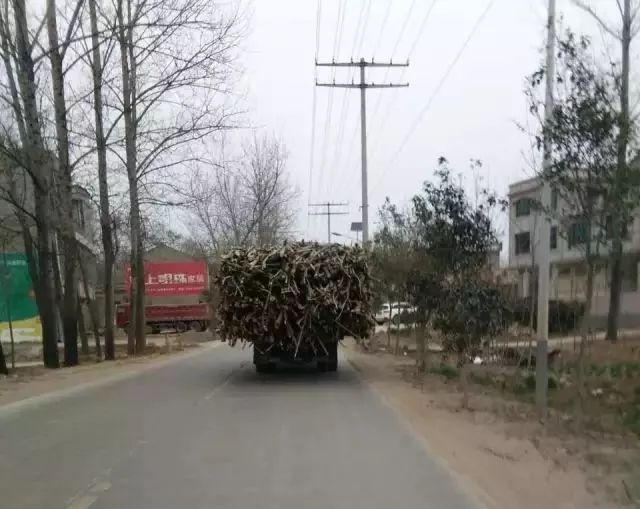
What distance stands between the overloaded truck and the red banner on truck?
111ft

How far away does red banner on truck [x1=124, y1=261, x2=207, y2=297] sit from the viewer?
50.3 meters

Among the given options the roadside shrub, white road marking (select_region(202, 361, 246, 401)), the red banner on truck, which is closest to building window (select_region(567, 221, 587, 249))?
white road marking (select_region(202, 361, 246, 401))

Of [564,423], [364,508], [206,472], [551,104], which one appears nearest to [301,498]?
[364,508]

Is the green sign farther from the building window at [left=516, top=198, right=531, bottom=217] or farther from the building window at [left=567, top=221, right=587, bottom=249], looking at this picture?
the building window at [left=567, top=221, right=587, bottom=249]

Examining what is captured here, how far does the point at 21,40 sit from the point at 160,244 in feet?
50.1

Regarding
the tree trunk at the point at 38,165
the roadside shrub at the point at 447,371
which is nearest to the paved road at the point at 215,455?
the roadside shrub at the point at 447,371

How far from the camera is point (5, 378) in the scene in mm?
18734

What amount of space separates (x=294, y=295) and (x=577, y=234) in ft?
23.7

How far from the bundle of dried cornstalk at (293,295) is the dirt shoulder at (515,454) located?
8.67 feet

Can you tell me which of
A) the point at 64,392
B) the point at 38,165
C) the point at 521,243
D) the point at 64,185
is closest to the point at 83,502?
the point at 64,392

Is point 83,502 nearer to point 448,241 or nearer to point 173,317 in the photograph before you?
point 448,241

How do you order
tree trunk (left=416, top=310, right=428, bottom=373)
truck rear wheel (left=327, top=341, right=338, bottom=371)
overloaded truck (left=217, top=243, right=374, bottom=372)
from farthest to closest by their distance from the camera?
1. tree trunk (left=416, top=310, right=428, bottom=373)
2. truck rear wheel (left=327, top=341, right=338, bottom=371)
3. overloaded truck (left=217, top=243, right=374, bottom=372)

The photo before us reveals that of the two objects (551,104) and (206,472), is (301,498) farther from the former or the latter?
(551,104)

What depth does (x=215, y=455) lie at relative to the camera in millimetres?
8672
